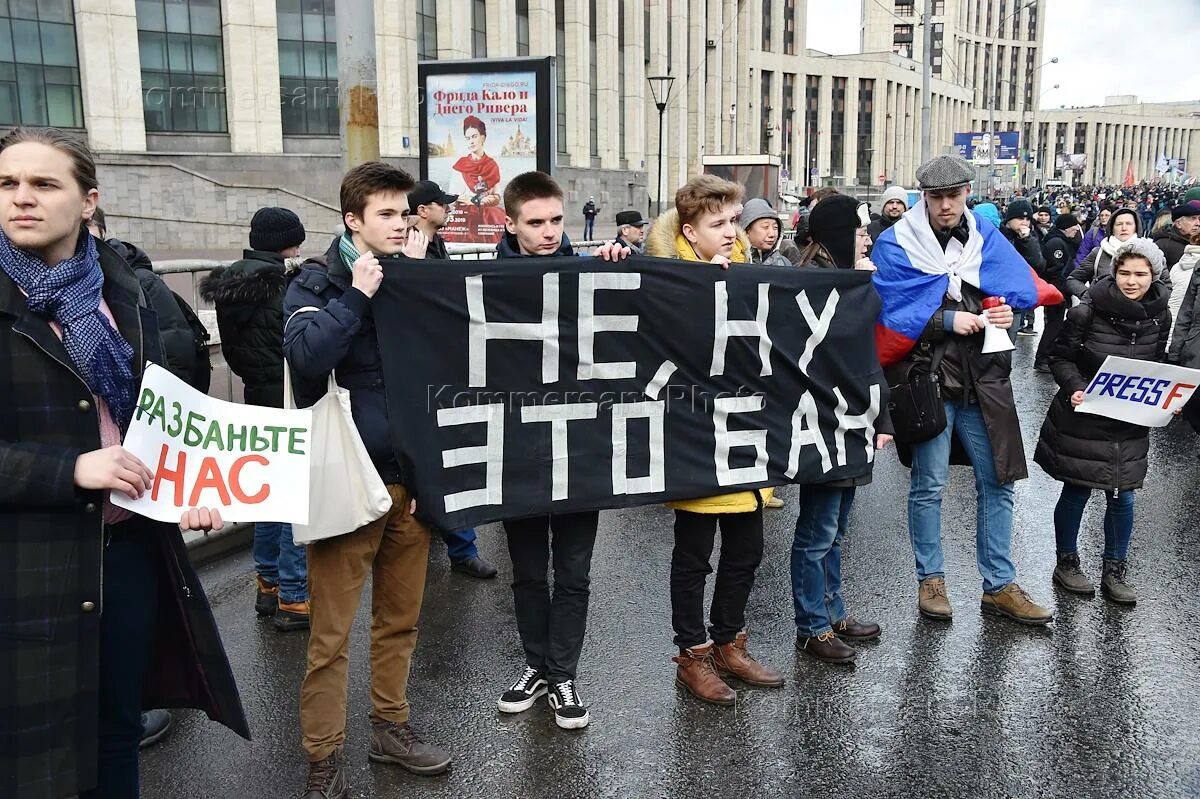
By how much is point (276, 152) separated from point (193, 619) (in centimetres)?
3391

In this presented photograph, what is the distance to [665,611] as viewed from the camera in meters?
5.34

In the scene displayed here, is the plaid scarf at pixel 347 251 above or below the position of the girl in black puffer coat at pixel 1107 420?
above

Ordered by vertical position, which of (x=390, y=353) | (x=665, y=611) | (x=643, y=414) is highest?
(x=390, y=353)

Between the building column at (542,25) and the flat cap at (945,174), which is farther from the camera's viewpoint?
the building column at (542,25)

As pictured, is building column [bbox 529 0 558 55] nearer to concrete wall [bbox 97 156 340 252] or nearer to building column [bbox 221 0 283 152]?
building column [bbox 221 0 283 152]

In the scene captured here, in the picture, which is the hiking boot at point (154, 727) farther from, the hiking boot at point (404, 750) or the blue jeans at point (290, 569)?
the blue jeans at point (290, 569)

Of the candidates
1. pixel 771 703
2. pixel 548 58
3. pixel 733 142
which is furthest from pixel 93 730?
pixel 733 142

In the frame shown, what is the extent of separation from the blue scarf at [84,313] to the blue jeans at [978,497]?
3.78m

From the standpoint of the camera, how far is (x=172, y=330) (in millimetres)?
3119

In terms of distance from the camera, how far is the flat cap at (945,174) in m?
4.98

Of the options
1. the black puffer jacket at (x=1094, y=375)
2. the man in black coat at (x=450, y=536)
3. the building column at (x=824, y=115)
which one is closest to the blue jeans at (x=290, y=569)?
the man in black coat at (x=450, y=536)

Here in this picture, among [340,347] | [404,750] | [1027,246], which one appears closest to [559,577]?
[404,750]

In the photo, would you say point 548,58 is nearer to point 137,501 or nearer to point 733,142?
point 137,501

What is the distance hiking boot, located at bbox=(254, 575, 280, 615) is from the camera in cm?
535
